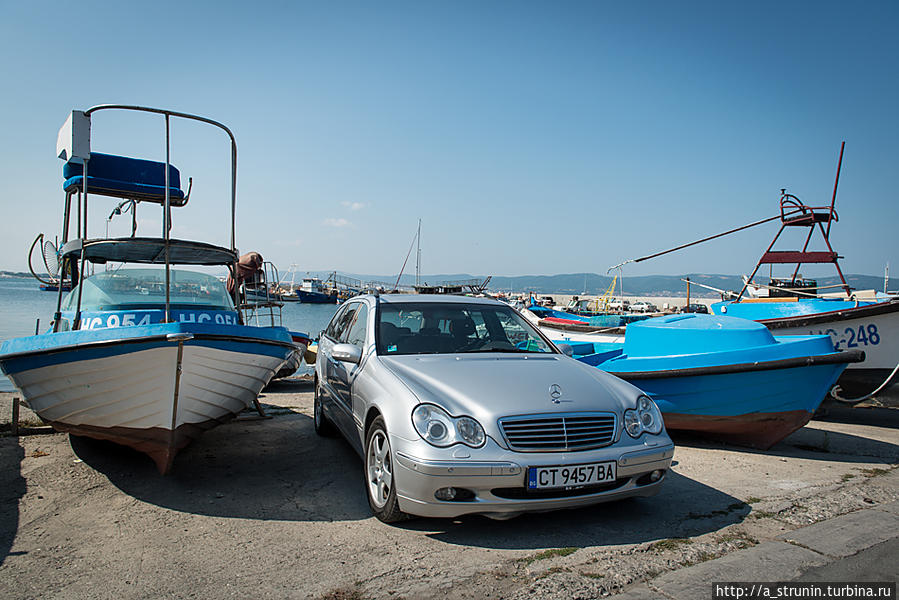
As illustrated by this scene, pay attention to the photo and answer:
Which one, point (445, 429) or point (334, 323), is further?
point (334, 323)

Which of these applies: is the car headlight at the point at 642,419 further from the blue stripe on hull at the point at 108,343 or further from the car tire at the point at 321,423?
the car tire at the point at 321,423

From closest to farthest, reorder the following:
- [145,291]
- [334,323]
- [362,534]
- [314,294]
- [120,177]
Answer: [362,534]
[145,291]
[120,177]
[334,323]
[314,294]

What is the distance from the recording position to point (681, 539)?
349 centimetres

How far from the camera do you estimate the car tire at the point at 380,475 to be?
11.9 feet

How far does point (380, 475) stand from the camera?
3850 mm

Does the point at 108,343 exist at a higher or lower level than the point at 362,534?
higher

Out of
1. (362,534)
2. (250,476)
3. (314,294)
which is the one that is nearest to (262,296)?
(250,476)

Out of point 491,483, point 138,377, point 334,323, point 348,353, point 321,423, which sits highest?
point 334,323

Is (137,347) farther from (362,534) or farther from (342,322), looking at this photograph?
(342,322)

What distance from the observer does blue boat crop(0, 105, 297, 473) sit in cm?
411

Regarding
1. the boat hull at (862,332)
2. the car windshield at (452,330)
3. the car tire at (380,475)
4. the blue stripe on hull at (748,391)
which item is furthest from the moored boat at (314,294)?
the car tire at (380,475)

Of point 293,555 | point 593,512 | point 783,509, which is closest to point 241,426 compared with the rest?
point 293,555

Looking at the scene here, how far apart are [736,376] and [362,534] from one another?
4091 mm

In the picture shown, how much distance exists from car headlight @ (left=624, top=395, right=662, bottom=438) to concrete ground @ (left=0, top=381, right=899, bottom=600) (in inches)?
24.0
